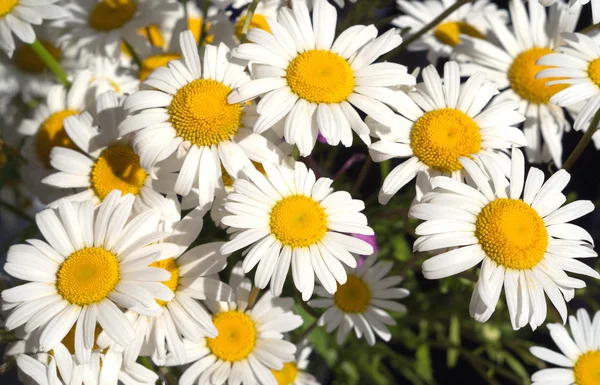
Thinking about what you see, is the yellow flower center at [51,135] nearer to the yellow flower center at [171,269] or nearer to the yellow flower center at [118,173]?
the yellow flower center at [118,173]

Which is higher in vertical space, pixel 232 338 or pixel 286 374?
pixel 232 338

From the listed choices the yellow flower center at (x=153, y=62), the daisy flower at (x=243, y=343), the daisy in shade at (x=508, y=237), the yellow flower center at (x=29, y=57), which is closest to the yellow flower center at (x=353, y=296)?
the daisy flower at (x=243, y=343)

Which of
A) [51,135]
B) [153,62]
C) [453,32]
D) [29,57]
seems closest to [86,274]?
[51,135]

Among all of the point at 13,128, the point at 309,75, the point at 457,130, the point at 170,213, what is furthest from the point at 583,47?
the point at 13,128

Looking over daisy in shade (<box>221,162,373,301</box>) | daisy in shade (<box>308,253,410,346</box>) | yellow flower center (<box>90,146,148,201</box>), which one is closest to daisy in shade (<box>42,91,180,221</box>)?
yellow flower center (<box>90,146,148,201</box>)

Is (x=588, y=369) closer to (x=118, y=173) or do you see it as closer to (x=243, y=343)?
(x=243, y=343)

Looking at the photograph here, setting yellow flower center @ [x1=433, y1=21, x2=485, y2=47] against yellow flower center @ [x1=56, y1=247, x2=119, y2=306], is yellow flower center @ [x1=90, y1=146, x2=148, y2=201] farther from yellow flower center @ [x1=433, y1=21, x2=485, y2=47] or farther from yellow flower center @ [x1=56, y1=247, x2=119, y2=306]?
yellow flower center @ [x1=433, y1=21, x2=485, y2=47]

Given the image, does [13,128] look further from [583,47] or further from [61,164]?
[583,47]
